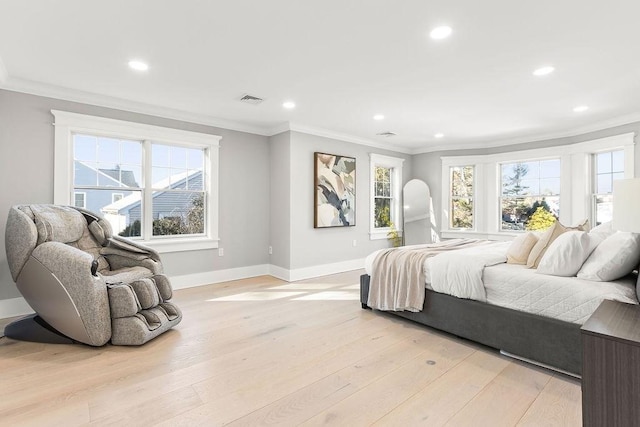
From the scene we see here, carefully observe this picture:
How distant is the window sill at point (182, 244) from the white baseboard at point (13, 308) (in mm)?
1276

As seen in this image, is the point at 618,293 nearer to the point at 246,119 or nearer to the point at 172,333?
the point at 172,333

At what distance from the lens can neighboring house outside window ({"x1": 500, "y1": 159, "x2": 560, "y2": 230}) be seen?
5652 millimetres

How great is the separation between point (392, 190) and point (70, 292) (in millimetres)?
5548

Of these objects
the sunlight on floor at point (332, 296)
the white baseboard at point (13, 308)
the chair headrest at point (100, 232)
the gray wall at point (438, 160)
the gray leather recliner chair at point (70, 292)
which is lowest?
the sunlight on floor at point (332, 296)

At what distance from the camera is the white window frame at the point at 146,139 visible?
3654 mm

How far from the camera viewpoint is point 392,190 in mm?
6777

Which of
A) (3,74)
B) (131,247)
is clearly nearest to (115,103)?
(3,74)

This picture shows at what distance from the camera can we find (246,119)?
4805 mm

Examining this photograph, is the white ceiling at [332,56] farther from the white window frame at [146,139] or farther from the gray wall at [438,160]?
the gray wall at [438,160]

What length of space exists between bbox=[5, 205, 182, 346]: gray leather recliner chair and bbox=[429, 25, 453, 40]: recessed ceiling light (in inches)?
122

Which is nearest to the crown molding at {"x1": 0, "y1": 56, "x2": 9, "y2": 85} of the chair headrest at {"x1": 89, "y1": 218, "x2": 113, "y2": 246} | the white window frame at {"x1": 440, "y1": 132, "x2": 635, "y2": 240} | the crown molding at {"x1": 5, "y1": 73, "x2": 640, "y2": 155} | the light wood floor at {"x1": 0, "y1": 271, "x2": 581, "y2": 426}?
the crown molding at {"x1": 5, "y1": 73, "x2": 640, "y2": 155}

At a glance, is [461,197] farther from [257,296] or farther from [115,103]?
[115,103]

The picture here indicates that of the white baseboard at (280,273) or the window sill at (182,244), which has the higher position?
the window sill at (182,244)

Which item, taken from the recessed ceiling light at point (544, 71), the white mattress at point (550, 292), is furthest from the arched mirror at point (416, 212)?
the white mattress at point (550, 292)
